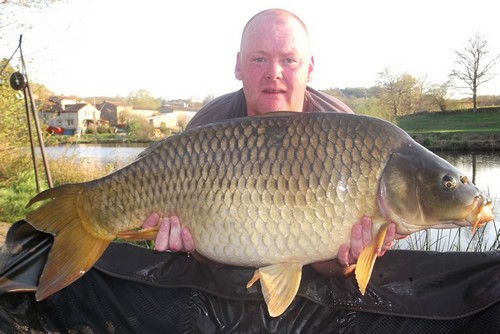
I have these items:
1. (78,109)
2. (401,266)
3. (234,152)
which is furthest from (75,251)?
(78,109)

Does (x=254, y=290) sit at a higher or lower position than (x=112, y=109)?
lower

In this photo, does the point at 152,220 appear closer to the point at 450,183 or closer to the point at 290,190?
the point at 290,190

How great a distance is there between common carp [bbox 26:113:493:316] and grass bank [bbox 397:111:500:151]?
49.2 feet

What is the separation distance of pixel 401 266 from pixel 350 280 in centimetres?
16

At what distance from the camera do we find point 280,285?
128 cm

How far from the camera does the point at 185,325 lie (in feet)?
Result: 5.11

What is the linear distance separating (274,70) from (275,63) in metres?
Answer: 0.03

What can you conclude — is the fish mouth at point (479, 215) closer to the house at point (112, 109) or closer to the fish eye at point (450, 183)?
the fish eye at point (450, 183)

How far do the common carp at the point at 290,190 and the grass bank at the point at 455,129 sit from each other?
15.0 metres

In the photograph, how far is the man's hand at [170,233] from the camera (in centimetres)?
133

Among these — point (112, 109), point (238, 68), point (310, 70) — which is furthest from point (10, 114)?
point (112, 109)

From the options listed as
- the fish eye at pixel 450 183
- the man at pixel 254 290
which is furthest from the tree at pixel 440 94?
the fish eye at pixel 450 183

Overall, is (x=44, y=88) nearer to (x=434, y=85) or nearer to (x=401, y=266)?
(x=401, y=266)

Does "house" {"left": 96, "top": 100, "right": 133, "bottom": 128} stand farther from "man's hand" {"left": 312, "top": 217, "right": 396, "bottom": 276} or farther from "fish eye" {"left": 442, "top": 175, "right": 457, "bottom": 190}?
"fish eye" {"left": 442, "top": 175, "right": 457, "bottom": 190}
